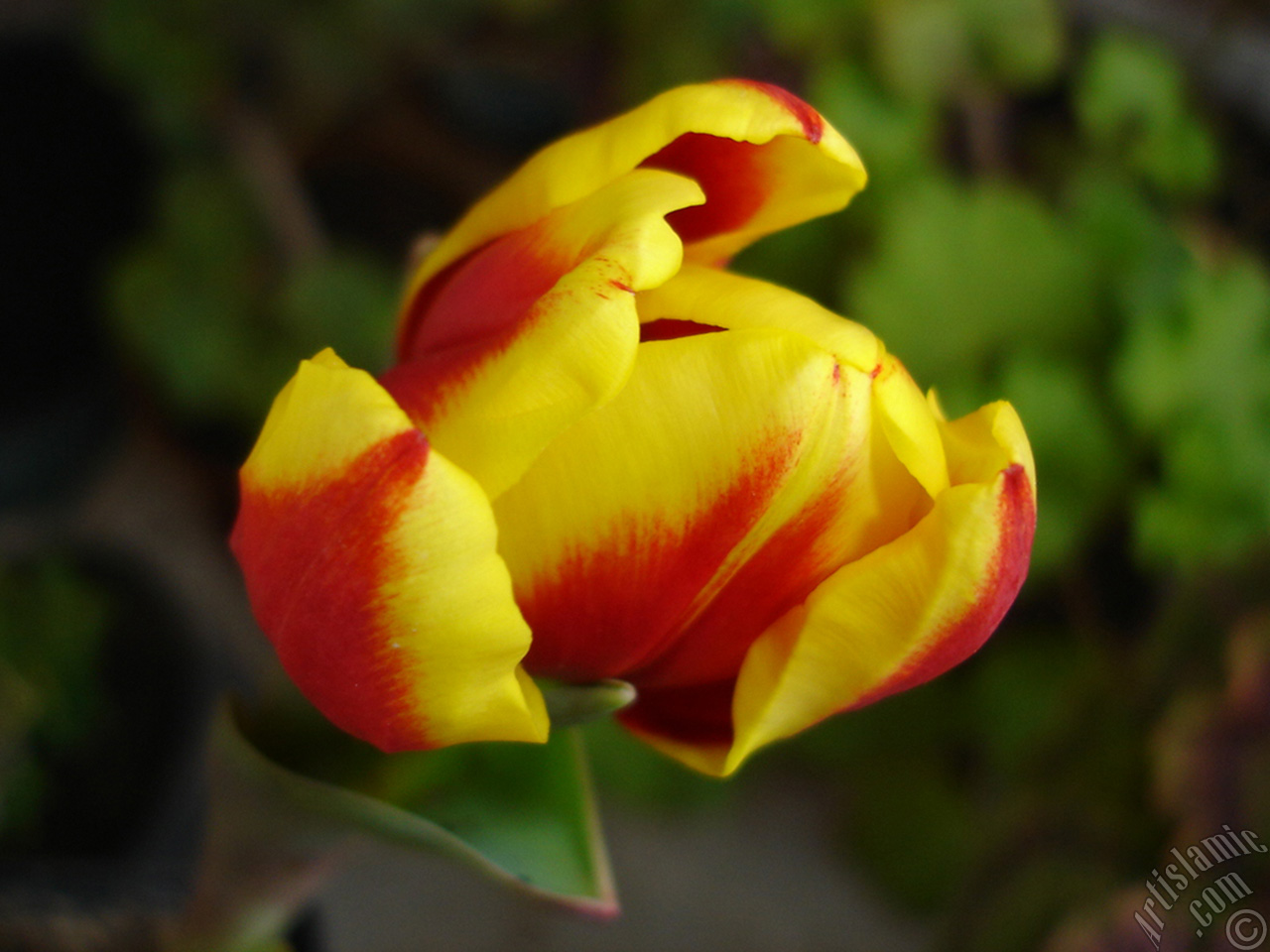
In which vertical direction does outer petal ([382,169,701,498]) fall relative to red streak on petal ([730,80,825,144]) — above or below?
below

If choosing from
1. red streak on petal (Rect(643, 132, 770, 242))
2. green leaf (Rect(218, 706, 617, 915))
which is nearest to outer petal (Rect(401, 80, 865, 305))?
red streak on petal (Rect(643, 132, 770, 242))

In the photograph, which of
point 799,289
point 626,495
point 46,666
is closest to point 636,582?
point 626,495

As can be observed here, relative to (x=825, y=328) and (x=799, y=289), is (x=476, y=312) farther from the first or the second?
(x=799, y=289)

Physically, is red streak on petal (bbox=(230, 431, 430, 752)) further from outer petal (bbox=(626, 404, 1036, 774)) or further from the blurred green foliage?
the blurred green foliage

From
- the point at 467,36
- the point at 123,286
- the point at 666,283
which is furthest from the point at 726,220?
the point at 467,36

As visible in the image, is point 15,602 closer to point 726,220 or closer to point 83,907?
point 83,907

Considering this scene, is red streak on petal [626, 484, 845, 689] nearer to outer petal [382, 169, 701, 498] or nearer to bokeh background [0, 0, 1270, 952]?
outer petal [382, 169, 701, 498]

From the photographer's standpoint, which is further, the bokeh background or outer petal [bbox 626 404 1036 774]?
the bokeh background

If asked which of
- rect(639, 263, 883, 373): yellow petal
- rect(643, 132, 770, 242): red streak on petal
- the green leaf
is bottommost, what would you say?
the green leaf
